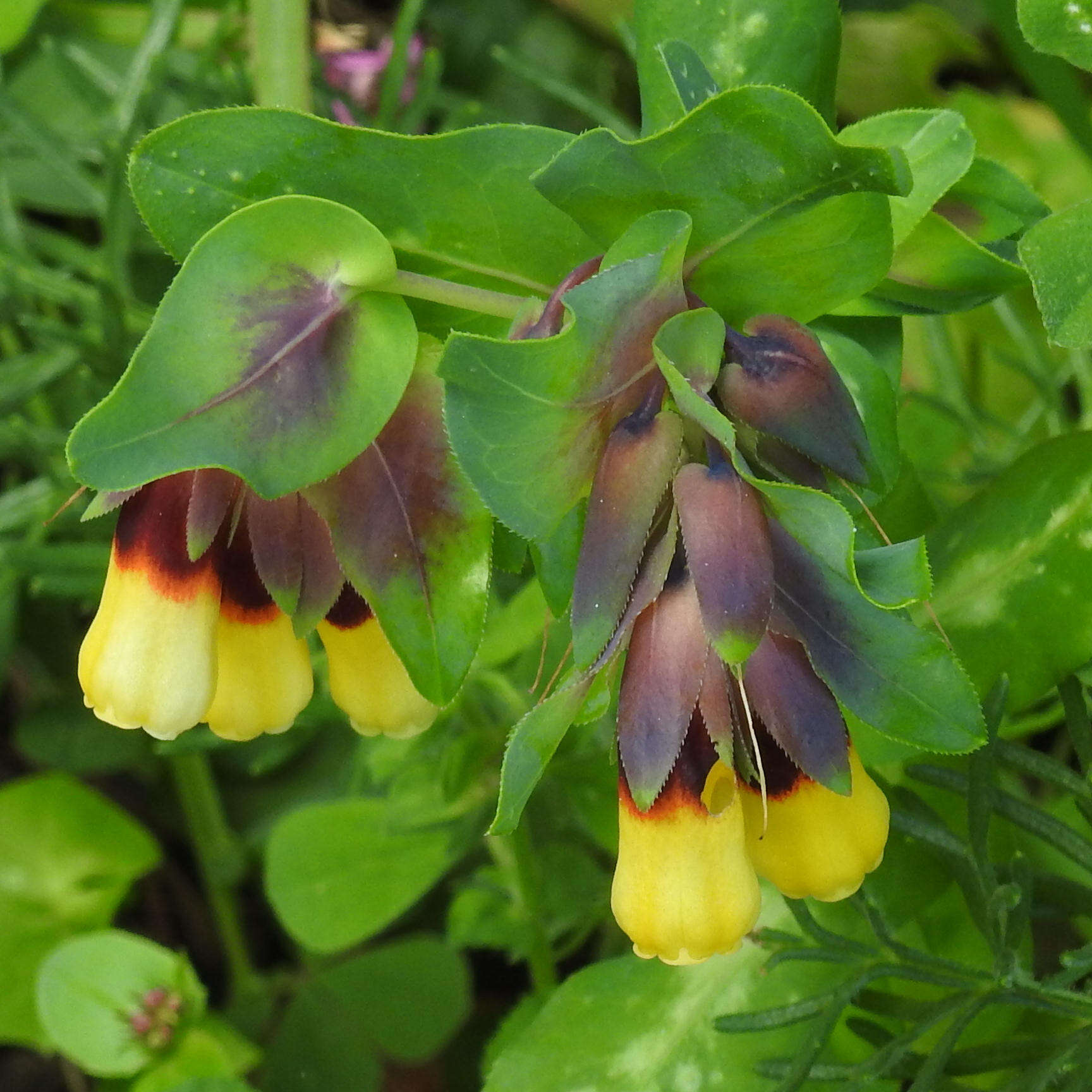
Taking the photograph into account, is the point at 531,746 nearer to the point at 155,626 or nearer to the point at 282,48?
the point at 155,626

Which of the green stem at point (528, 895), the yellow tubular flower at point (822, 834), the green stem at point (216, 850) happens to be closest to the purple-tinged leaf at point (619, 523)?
the yellow tubular flower at point (822, 834)

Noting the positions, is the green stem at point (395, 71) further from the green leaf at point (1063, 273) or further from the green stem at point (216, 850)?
the green leaf at point (1063, 273)

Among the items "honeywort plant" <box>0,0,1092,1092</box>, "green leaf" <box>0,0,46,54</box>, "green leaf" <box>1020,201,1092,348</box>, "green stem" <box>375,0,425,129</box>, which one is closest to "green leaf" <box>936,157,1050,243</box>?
"honeywort plant" <box>0,0,1092,1092</box>

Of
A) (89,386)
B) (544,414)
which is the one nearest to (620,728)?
(544,414)

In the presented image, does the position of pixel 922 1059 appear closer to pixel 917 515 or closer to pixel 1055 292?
pixel 917 515

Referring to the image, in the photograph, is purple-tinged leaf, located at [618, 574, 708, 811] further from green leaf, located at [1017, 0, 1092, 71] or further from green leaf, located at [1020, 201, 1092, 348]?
green leaf, located at [1017, 0, 1092, 71]
